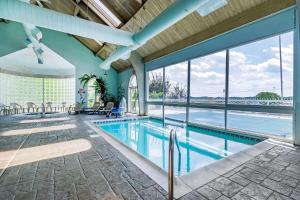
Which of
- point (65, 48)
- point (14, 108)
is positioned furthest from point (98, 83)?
point (14, 108)

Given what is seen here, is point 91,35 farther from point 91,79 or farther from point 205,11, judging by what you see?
point 91,79

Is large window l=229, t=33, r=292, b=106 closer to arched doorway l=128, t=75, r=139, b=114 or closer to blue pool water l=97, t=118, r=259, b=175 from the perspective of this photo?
blue pool water l=97, t=118, r=259, b=175

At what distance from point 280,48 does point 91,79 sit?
10.2m

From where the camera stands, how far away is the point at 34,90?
10945 mm

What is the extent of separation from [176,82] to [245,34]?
142 inches

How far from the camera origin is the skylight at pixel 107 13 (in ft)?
23.3

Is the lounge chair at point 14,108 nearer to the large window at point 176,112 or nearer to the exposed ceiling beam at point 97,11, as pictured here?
the exposed ceiling beam at point 97,11

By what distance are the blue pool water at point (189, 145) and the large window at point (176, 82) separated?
5.45ft

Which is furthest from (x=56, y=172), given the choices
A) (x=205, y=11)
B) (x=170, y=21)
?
(x=205, y=11)

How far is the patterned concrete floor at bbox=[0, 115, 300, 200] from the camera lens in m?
1.70

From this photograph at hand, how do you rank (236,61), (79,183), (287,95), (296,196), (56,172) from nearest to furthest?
(296,196) < (79,183) < (56,172) < (287,95) < (236,61)

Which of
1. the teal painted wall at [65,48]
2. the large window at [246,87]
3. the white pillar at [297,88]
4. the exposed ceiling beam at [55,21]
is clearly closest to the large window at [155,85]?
the large window at [246,87]

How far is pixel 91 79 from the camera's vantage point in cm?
1104

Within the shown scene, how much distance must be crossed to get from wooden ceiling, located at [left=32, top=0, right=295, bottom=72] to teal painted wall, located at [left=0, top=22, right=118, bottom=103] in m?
2.09
